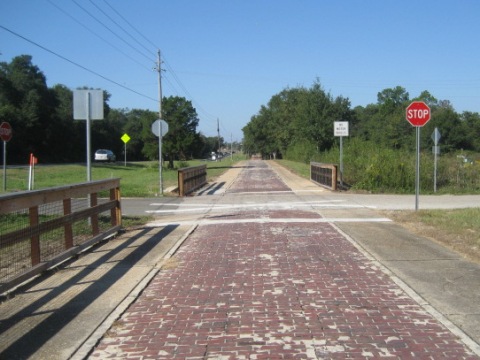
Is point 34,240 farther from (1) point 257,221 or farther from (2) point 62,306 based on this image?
(1) point 257,221

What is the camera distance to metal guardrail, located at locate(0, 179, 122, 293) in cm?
636

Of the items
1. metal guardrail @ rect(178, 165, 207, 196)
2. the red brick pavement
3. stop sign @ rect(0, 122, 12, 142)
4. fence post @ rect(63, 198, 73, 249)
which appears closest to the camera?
the red brick pavement

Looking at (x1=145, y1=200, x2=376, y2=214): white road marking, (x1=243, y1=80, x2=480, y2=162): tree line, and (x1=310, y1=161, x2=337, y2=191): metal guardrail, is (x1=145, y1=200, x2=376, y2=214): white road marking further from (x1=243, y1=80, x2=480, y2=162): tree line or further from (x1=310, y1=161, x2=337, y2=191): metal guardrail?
(x1=243, y1=80, x2=480, y2=162): tree line

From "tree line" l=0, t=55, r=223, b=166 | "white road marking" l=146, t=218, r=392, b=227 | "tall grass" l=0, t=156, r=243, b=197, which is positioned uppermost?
"tree line" l=0, t=55, r=223, b=166

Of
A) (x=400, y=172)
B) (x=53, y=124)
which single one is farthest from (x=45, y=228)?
(x=53, y=124)

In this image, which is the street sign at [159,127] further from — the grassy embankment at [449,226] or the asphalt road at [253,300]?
the asphalt road at [253,300]

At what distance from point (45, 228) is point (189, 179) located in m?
15.2

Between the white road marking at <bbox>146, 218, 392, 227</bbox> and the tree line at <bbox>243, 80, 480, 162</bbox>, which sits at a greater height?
the tree line at <bbox>243, 80, 480, 162</bbox>

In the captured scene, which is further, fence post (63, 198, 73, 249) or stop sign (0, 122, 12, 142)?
stop sign (0, 122, 12, 142)

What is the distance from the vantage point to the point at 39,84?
2808 inches

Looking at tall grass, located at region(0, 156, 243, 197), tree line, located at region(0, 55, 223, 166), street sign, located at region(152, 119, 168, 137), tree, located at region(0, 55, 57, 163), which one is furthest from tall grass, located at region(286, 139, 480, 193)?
tree, located at region(0, 55, 57, 163)

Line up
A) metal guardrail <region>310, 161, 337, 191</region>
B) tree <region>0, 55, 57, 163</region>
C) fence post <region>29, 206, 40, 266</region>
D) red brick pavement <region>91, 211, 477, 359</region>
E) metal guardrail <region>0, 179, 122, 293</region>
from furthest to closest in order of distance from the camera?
1. tree <region>0, 55, 57, 163</region>
2. metal guardrail <region>310, 161, 337, 191</region>
3. fence post <region>29, 206, 40, 266</region>
4. metal guardrail <region>0, 179, 122, 293</region>
5. red brick pavement <region>91, 211, 477, 359</region>

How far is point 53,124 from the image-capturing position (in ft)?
222

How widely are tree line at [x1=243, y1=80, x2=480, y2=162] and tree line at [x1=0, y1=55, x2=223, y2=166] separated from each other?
35.7ft
